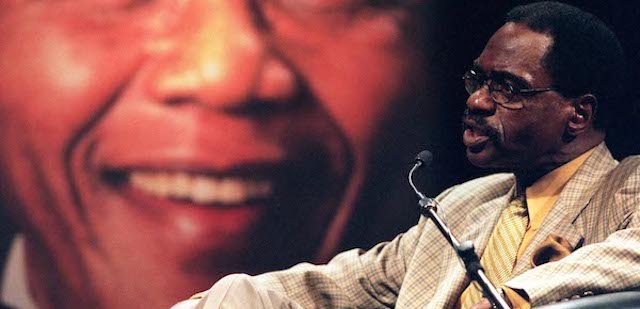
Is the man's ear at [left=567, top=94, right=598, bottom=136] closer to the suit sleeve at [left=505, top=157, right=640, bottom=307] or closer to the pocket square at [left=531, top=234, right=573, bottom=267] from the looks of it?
the pocket square at [left=531, top=234, right=573, bottom=267]

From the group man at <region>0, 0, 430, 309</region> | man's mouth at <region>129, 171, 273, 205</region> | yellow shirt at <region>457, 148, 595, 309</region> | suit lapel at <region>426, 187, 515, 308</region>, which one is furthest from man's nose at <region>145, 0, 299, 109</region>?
yellow shirt at <region>457, 148, 595, 309</region>

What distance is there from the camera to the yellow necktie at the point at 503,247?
93.8 inches

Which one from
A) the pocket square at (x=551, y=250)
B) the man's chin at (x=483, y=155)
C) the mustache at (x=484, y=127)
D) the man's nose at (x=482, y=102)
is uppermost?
the man's nose at (x=482, y=102)

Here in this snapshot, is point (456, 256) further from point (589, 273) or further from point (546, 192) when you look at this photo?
point (589, 273)

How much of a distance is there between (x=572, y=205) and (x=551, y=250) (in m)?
0.14

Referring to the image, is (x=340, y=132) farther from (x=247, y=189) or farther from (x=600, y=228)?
(x=600, y=228)

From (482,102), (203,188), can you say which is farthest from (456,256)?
(203,188)

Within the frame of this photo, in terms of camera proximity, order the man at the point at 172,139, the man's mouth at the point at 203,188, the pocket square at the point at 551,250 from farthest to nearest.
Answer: the man's mouth at the point at 203,188, the man at the point at 172,139, the pocket square at the point at 551,250

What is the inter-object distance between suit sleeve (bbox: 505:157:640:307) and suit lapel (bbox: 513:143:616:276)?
21cm

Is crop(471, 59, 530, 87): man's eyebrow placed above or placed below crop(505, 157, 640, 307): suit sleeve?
above

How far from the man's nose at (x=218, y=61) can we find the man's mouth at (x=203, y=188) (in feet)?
0.86

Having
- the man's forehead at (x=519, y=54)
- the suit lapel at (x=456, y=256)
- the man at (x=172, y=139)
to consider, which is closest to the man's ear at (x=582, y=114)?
the man's forehead at (x=519, y=54)

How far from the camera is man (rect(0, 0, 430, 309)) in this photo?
3445mm

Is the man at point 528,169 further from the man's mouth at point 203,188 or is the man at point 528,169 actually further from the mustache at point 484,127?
the man's mouth at point 203,188
